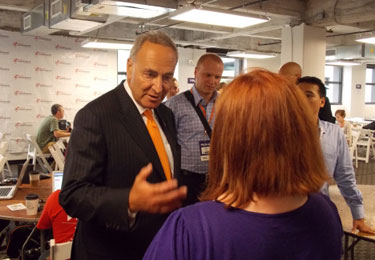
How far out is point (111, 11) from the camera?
448cm

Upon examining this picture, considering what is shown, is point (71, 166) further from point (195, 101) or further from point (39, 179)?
point (39, 179)

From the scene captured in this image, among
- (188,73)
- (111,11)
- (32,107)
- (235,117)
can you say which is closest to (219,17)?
(111,11)

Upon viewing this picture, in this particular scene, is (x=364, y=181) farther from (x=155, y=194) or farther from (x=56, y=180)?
(x=155, y=194)

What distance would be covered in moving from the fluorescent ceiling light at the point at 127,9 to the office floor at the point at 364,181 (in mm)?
2826

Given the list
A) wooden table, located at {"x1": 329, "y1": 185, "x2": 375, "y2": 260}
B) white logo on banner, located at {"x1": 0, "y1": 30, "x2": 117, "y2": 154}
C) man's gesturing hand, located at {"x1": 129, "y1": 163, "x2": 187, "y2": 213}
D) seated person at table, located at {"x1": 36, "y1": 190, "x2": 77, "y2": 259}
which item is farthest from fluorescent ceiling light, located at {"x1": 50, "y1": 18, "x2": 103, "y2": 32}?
man's gesturing hand, located at {"x1": 129, "y1": 163, "x2": 187, "y2": 213}

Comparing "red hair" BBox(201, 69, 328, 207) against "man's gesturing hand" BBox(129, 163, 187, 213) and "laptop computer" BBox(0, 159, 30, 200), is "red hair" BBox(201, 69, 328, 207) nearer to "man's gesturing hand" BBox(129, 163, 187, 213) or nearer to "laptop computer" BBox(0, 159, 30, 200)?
"man's gesturing hand" BBox(129, 163, 187, 213)

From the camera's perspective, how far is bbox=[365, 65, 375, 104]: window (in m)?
15.2

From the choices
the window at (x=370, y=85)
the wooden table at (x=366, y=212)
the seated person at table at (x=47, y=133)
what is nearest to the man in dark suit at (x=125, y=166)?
the wooden table at (x=366, y=212)

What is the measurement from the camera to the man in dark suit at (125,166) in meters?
1.10

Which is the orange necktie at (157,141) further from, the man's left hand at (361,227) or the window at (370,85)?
the window at (370,85)

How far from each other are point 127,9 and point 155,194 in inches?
147

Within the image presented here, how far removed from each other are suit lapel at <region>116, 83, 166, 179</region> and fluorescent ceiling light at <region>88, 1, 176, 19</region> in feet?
10.2

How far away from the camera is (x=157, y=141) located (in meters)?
1.46

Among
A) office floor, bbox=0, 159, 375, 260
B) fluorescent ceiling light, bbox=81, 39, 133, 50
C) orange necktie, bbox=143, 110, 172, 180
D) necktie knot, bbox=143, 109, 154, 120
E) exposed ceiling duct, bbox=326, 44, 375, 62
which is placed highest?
exposed ceiling duct, bbox=326, 44, 375, 62
